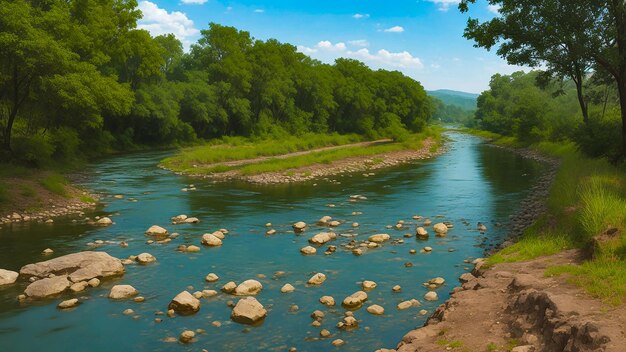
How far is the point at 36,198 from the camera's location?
23.5 meters

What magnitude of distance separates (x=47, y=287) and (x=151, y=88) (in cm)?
A: 5082

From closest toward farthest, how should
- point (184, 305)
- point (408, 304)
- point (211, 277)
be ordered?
point (184, 305), point (408, 304), point (211, 277)

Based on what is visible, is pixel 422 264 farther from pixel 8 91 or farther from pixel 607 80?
pixel 8 91

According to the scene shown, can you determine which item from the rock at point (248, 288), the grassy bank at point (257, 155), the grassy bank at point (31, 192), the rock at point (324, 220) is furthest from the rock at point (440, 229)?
the grassy bank at point (257, 155)

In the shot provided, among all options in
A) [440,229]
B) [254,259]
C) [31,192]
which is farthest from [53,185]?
[440,229]

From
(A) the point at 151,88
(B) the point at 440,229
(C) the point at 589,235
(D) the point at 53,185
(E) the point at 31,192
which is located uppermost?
(A) the point at 151,88

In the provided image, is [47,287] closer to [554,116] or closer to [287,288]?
[287,288]

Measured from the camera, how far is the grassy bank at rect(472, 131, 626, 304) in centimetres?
1001

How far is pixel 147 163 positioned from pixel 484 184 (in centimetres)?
2999

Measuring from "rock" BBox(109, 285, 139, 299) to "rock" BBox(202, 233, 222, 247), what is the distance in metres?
4.90

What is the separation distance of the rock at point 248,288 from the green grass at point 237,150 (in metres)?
29.0

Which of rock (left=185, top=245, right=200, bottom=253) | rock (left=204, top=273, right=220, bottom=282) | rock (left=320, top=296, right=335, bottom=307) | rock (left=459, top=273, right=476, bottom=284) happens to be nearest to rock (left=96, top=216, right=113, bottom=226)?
rock (left=185, top=245, right=200, bottom=253)

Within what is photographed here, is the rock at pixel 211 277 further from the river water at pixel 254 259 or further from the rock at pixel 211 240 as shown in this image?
the rock at pixel 211 240

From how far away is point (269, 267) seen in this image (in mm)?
15039
